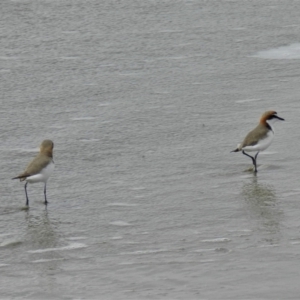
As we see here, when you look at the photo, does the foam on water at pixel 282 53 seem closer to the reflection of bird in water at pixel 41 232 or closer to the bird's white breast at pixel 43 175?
the bird's white breast at pixel 43 175

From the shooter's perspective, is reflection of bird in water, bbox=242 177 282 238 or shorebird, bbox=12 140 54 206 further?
shorebird, bbox=12 140 54 206

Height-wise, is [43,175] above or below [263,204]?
above

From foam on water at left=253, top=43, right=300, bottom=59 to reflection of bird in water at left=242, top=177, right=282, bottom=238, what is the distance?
3791 mm

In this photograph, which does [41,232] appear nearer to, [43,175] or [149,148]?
[43,175]

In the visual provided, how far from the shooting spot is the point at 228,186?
763 cm

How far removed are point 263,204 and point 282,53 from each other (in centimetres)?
462

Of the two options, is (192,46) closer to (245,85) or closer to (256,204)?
(245,85)

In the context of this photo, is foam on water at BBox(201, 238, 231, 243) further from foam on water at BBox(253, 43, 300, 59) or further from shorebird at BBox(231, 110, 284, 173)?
foam on water at BBox(253, 43, 300, 59)

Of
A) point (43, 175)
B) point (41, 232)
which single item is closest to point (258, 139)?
point (43, 175)

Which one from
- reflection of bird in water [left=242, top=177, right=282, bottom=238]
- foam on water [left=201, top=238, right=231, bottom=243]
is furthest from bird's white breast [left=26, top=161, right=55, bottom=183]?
foam on water [left=201, top=238, right=231, bottom=243]

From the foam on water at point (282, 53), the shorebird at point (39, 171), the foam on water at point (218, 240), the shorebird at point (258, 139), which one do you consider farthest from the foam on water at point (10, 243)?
the foam on water at point (282, 53)

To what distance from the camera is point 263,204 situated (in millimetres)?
7191

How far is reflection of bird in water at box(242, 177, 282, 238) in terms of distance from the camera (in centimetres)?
673

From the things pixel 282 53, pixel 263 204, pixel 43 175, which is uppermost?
pixel 43 175
